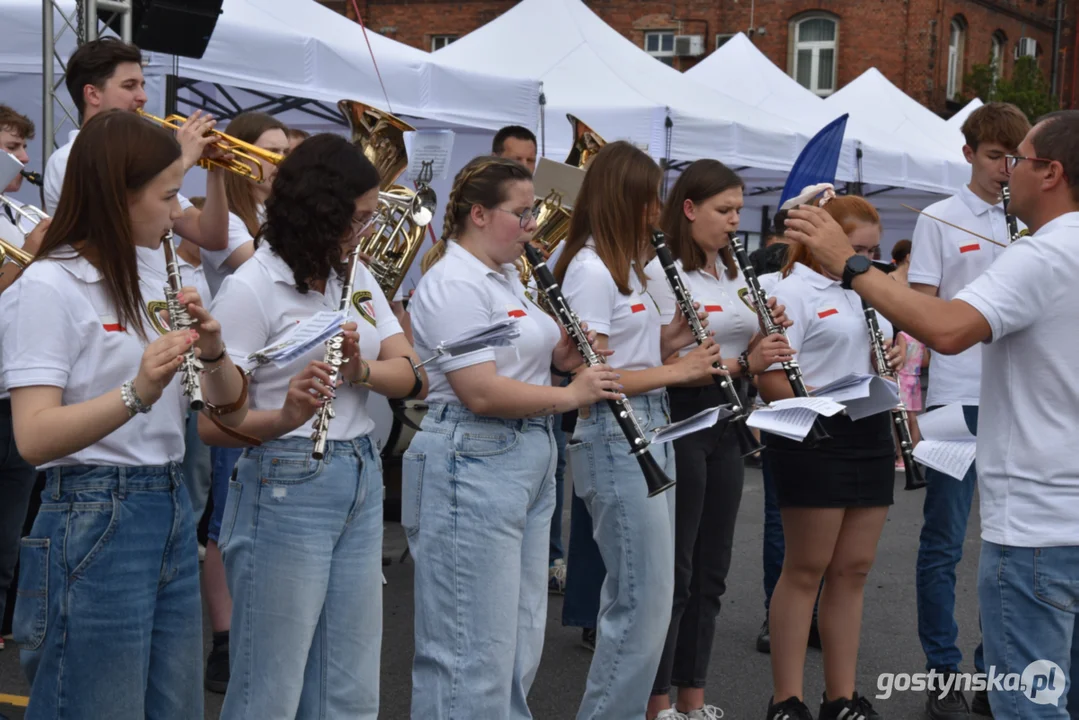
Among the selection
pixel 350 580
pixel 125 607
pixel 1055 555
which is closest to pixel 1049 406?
pixel 1055 555

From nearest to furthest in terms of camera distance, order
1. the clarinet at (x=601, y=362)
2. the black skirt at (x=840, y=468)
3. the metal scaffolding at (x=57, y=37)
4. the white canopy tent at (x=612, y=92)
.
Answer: the clarinet at (x=601, y=362), the black skirt at (x=840, y=468), the metal scaffolding at (x=57, y=37), the white canopy tent at (x=612, y=92)

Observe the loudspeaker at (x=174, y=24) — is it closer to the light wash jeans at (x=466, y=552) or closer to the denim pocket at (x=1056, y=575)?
the light wash jeans at (x=466, y=552)

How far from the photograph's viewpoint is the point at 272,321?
3.09m

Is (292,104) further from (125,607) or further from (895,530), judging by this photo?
(125,607)

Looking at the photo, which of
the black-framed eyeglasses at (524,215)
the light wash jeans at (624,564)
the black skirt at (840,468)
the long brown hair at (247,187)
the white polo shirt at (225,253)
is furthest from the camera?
the long brown hair at (247,187)

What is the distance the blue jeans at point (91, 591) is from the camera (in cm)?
261

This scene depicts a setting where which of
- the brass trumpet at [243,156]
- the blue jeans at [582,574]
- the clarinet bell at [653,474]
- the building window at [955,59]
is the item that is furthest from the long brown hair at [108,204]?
the building window at [955,59]

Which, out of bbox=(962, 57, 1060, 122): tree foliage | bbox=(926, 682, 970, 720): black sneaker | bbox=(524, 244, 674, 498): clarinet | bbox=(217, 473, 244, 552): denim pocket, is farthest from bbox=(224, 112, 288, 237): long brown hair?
bbox=(962, 57, 1060, 122): tree foliage

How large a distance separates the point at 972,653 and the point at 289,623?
11.9ft

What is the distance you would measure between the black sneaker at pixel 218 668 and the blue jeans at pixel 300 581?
5.69 ft

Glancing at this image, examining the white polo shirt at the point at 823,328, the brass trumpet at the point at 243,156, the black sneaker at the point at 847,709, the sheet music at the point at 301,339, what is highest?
the brass trumpet at the point at 243,156

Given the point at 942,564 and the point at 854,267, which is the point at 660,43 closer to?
the point at 942,564

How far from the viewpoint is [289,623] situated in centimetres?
298

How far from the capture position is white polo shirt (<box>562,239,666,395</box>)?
13.1ft
